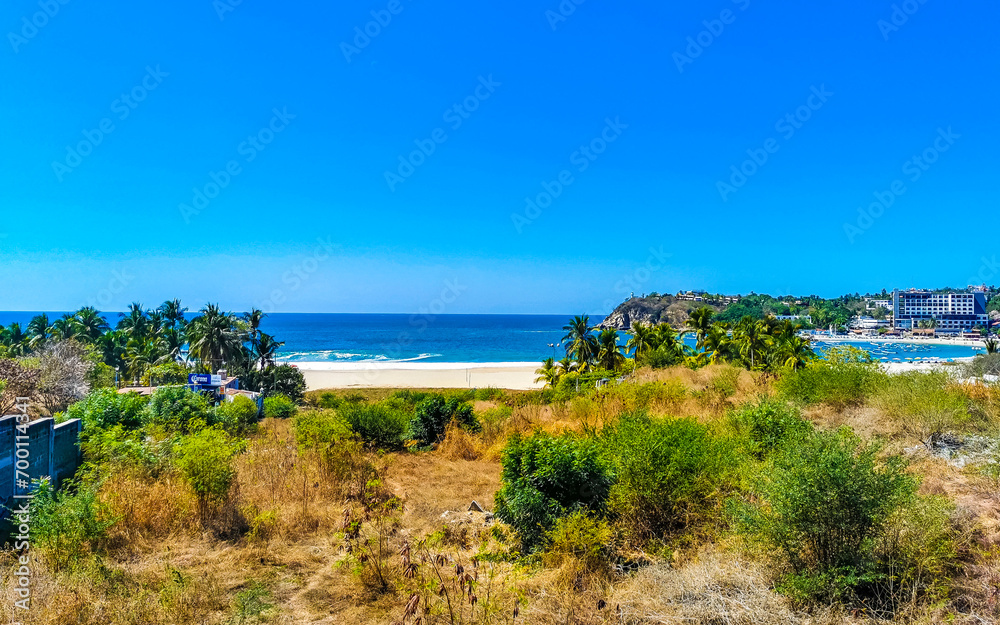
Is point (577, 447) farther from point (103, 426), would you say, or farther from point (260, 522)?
point (103, 426)

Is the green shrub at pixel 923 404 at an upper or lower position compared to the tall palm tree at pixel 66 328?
lower

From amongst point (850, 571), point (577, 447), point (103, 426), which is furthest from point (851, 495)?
point (103, 426)

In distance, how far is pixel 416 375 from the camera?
64750 mm

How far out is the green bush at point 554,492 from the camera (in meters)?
6.21

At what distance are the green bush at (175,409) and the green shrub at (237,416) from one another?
1.65ft

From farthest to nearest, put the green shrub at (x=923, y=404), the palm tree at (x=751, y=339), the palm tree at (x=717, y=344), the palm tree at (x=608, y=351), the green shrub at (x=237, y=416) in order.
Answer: the palm tree at (x=608, y=351) → the palm tree at (x=717, y=344) → the palm tree at (x=751, y=339) → the green shrub at (x=237, y=416) → the green shrub at (x=923, y=404)

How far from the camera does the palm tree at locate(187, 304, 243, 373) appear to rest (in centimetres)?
4222

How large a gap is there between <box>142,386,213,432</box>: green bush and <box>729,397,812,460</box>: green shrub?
1201 centimetres

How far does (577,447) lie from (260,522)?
4551 millimetres

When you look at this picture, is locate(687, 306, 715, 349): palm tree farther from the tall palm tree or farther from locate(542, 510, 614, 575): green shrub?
the tall palm tree

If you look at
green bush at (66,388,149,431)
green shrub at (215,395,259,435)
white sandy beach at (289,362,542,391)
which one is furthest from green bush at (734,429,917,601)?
white sandy beach at (289,362,542,391)
